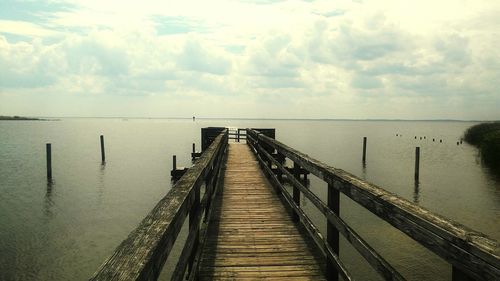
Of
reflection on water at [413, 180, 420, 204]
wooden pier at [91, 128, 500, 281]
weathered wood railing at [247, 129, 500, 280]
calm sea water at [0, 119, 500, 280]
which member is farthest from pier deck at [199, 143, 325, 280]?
reflection on water at [413, 180, 420, 204]

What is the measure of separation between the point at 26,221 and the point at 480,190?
24.6m

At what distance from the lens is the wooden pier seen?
5.99 ft

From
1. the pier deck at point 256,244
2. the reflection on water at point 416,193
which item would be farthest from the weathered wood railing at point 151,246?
the reflection on water at point 416,193

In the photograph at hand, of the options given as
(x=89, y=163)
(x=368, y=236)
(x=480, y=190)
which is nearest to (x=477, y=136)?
(x=480, y=190)

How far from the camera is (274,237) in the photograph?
219 inches

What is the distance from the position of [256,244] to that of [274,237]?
43 cm

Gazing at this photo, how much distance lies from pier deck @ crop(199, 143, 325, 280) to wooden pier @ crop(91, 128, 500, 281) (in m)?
0.01

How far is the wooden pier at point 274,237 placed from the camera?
183 centimetres

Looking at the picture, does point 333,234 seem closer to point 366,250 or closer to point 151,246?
point 366,250

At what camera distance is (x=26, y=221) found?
48.6 ft

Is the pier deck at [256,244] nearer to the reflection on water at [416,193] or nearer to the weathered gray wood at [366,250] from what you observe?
the weathered gray wood at [366,250]

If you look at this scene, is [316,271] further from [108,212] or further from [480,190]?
[480,190]

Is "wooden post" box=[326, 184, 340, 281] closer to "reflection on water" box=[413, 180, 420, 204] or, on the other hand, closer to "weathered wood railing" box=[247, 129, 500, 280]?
"weathered wood railing" box=[247, 129, 500, 280]

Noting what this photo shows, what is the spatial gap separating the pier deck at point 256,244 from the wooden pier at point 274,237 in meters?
0.01
